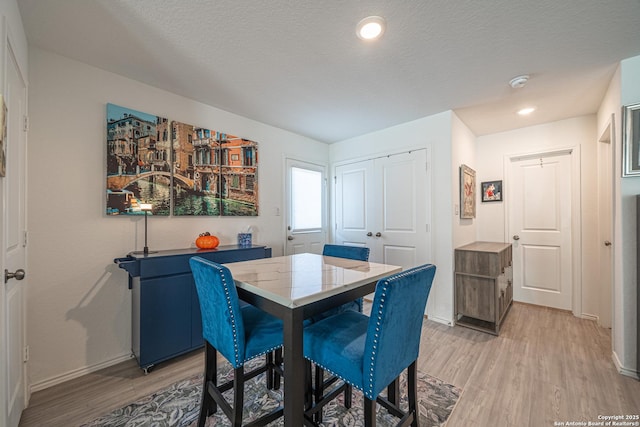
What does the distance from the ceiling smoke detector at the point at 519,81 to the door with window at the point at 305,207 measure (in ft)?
8.47

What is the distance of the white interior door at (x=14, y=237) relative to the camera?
1.32 meters

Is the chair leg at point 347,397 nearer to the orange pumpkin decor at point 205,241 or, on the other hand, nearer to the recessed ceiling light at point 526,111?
the orange pumpkin decor at point 205,241

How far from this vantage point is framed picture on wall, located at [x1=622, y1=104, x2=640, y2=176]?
6.34 ft

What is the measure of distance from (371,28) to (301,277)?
5.42 ft

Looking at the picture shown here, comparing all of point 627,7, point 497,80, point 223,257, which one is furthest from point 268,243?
point 627,7

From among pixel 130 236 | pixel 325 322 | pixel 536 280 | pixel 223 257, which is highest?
pixel 130 236

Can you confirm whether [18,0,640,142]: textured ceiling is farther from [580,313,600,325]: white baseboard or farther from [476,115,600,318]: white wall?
[580,313,600,325]: white baseboard

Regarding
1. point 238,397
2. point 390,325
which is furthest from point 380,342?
point 238,397

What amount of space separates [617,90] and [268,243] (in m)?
3.70

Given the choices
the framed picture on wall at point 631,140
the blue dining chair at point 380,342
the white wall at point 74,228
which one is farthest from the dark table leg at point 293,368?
the framed picture on wall at point 631,140

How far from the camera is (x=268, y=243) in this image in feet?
11.1

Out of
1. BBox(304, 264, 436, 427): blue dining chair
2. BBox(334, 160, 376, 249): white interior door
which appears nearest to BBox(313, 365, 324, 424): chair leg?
BBox(304, 264, 436, 427): blue dining chair

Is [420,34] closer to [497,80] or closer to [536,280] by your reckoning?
[497,80]

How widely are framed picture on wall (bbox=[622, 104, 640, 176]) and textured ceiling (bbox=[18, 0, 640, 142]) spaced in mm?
446
